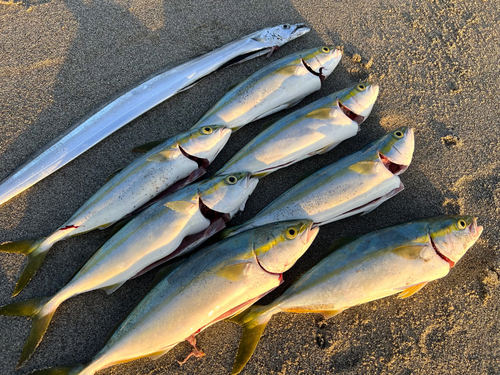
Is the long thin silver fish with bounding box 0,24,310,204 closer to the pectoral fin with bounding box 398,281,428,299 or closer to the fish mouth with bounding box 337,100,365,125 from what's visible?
the fish mouth with bounding box 337,100,365,125

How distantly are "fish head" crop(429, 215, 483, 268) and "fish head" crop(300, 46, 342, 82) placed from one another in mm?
1847

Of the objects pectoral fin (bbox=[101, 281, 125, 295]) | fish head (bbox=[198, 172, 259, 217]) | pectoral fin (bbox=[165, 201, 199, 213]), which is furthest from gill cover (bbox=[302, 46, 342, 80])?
pectoral fin (bbox=[101, 281, 125, 295])

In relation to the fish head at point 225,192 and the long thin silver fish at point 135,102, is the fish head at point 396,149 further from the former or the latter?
the long thin silver fish at point 135,102

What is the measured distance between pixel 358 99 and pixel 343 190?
980 mm

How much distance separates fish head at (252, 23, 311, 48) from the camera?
12.1 feet

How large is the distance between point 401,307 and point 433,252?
1.90ft

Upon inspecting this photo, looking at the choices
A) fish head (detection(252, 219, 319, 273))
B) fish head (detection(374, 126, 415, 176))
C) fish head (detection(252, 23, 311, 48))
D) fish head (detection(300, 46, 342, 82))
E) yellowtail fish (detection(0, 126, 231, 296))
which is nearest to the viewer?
fish head (detection(252, 219, 319, 273))

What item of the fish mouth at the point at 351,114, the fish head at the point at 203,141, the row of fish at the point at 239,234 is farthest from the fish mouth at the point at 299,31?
the fish head at the point at 203,141

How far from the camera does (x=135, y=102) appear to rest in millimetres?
3348

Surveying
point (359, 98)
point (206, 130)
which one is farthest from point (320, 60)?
point (206, 130)

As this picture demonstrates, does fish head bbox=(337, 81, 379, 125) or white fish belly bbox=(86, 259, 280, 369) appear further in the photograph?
fish head bbox=(337, 81, 379, 125)

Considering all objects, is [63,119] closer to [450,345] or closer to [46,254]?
[46,254]

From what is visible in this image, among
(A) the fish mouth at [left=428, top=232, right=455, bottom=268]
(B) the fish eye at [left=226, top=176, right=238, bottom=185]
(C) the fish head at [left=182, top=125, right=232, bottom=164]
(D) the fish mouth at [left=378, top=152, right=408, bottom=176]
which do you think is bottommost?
(A) the fish mouth at [left=428, top=232, right=455, bottom=268]

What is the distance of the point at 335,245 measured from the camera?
270cm
